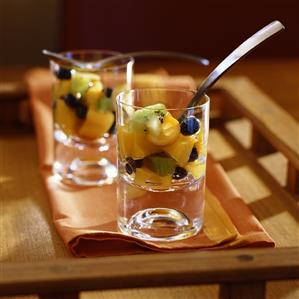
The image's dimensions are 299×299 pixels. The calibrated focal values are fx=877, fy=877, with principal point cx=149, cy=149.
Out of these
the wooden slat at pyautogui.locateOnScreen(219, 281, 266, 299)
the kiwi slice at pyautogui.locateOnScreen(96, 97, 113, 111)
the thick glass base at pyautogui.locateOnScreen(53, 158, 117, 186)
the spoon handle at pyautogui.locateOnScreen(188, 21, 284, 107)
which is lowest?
the thick glass base at pyautogui.locateOnScreen(53, 158, 117, 186)

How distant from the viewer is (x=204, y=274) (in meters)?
0.84

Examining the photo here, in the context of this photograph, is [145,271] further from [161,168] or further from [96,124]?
[96,124]

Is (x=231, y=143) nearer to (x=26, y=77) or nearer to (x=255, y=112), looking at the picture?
(x=255, y=112)

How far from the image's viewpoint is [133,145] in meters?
0.98

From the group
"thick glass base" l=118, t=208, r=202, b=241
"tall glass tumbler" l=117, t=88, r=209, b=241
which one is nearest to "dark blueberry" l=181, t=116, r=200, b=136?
"tall glass tumbler" l=117, t=88, r=209, b=241

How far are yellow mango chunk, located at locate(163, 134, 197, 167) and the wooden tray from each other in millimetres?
144

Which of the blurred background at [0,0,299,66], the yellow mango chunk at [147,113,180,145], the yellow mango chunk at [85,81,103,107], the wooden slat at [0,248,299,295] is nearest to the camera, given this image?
the wooden slat at [0,248,299,295]

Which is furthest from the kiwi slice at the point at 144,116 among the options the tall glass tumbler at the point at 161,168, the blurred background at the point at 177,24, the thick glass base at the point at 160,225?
the blurred background at the point at 177,24

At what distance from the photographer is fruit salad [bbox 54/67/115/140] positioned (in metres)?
1.19

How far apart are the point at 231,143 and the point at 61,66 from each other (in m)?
0.32

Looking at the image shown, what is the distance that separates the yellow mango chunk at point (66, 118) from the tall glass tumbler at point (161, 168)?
143 millimetres

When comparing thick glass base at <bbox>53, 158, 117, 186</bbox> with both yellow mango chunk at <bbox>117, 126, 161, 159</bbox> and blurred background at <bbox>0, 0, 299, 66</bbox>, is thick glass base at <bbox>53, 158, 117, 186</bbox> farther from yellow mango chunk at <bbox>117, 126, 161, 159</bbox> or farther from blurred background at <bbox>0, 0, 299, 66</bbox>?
blurred background at <bbox>0, 0, 299, 66</bbox>

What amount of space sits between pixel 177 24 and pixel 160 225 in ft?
3.56

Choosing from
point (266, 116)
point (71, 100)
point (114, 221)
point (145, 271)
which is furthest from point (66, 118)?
point (145, 271)
